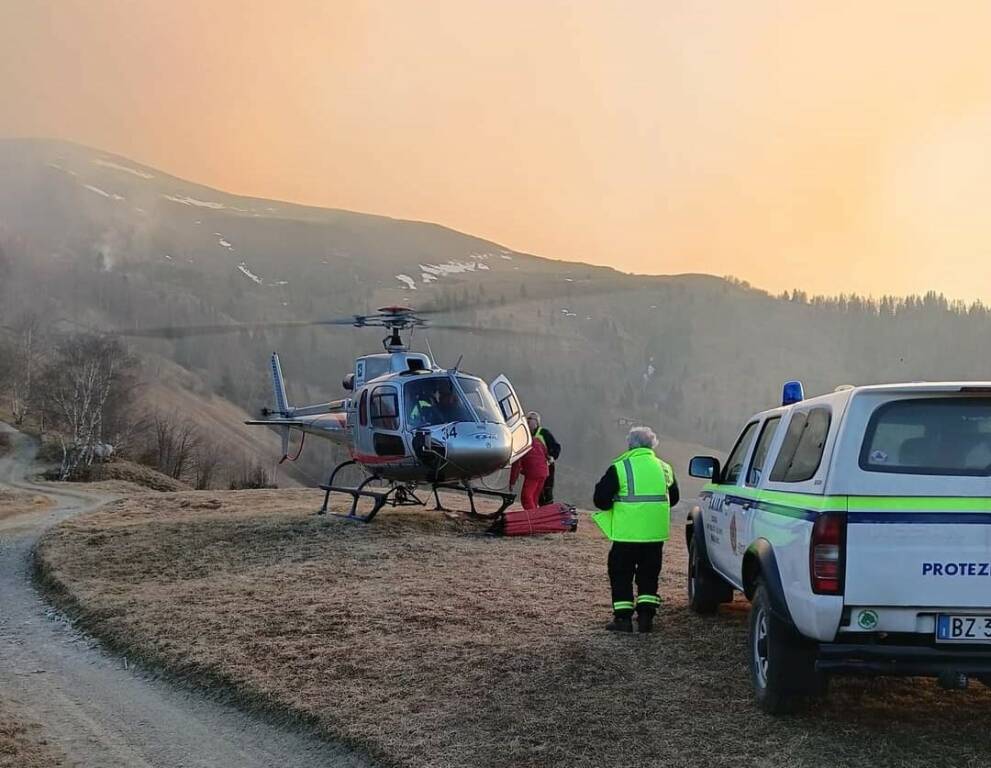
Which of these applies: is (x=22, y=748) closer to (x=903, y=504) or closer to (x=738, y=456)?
(x=903, y=504)

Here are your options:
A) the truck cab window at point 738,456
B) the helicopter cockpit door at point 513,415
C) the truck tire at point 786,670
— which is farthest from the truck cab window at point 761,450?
the helicopter cockpit door at point 513,415

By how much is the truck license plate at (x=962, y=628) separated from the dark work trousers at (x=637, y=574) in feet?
10.4

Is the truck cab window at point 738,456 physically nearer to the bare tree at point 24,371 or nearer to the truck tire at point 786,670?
the truck tire at point 786,670

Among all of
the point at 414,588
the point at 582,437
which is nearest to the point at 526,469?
the point at 414,588

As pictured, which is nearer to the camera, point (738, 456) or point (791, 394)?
point (791, 394)

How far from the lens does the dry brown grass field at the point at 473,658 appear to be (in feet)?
16.7

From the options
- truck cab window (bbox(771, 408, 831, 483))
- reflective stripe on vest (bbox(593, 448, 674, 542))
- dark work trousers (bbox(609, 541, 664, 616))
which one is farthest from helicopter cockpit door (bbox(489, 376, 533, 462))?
truck cab window (bbox(771, 408, 831, 483))

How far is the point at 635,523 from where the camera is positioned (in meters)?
7.59

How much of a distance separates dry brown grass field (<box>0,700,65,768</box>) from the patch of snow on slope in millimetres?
182765

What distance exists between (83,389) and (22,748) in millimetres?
48265

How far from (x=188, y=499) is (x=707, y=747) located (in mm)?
17982

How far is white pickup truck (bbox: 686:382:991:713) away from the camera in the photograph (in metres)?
4.52

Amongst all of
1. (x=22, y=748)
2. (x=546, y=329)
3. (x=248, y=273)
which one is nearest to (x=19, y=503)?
(x=22, y=748)

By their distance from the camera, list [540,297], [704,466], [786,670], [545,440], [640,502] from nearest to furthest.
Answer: [786,670]
[704,466]
[640,502]
[545,440]
[540,297]
